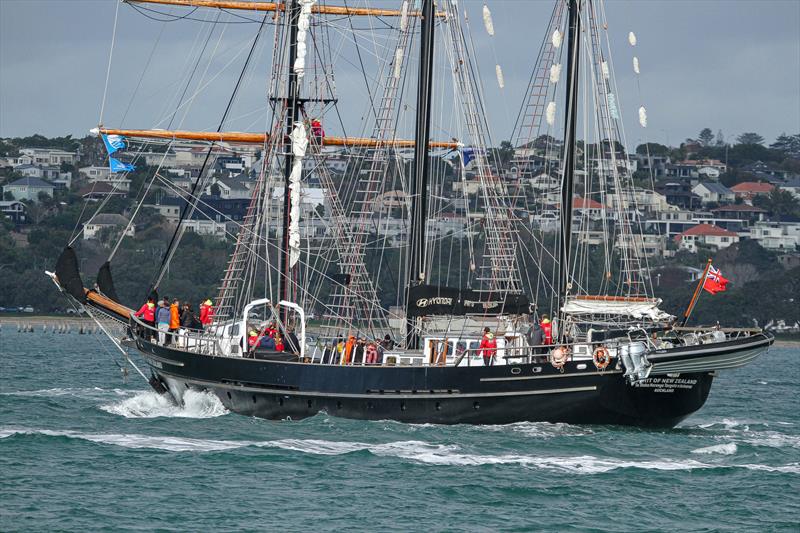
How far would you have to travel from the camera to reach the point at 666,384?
43938mm

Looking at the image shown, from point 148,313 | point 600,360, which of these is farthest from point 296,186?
point 600,360

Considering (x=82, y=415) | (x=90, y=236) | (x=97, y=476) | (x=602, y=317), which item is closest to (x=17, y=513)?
(x=97, y=476)

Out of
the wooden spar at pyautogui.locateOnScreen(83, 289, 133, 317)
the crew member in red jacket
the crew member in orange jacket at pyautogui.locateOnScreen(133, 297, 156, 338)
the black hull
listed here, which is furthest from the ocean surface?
the wooden spar at pyautogui.locateOnScreen(83, 289, 133, 317)

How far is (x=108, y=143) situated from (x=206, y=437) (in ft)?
67.8

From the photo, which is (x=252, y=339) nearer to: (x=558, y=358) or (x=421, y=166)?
(x=421, y=166)

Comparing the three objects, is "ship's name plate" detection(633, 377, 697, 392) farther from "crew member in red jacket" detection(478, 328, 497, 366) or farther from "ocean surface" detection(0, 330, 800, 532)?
"crew member in red jacket" detection(478, 328, 497, 366)

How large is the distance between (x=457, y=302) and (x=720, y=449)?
9.25 m

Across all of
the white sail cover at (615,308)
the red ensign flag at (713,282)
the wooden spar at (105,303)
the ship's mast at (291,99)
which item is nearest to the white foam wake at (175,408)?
the wooden spar at (105,303)

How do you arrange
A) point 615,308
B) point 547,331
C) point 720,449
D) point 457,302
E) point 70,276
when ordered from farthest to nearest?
point 70,276 → point 615,308 → point 457,302 → point 547,331 → point 720,449

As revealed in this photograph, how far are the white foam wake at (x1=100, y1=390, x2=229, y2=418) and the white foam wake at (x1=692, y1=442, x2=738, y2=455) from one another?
14842mm

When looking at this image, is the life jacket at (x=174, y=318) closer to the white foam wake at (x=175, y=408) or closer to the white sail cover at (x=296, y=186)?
the white foam wake at (x=175, y=408)

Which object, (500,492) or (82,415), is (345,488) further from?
(82,415)

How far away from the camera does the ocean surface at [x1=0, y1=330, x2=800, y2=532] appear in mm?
32531

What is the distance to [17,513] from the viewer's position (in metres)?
31.7
